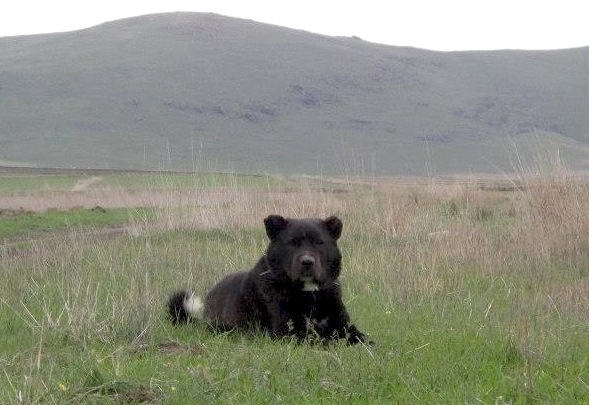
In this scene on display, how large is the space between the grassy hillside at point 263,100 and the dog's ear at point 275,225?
2877 inches

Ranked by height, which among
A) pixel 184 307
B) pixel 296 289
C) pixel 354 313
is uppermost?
pixel 296 289

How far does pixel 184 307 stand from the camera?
27.2 feet

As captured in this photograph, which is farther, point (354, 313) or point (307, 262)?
point (354, 313)

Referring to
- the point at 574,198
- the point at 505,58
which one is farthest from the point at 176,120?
the point at 574,198

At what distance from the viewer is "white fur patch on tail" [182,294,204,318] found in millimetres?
8266

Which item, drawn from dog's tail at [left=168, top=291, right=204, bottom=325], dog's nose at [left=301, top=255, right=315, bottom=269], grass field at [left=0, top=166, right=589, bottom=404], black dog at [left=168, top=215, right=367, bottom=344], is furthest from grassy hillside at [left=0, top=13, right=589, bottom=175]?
dog's nose at [left=301, top=255, right=315, bottom=269]

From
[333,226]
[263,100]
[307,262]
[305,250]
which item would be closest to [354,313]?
[333,226]

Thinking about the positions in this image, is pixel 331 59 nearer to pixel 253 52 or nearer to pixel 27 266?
pixel 253 52

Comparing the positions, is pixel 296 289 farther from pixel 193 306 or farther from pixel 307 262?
pixel 193 306

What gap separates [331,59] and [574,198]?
112760 millimetres

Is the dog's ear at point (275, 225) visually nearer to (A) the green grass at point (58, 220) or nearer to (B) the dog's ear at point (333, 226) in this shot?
(B) the dog's ear at point (333, 226)

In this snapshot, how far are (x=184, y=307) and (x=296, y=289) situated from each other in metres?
1.25

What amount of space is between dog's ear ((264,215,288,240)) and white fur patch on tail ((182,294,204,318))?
1058mm

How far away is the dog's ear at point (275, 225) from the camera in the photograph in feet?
25.1
